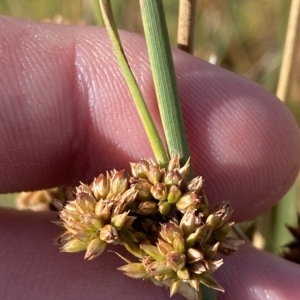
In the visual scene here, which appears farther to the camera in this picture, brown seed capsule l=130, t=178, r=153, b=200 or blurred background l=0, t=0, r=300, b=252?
blurred background l=0, t=0, r=300, b=252

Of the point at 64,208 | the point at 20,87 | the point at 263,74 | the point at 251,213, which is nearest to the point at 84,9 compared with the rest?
the point at 263,74

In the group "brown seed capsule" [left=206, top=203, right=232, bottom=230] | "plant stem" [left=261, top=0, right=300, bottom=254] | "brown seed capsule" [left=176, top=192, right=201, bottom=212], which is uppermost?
"brown seed capsule" [left=176, top=192, right=201, bottom=212]

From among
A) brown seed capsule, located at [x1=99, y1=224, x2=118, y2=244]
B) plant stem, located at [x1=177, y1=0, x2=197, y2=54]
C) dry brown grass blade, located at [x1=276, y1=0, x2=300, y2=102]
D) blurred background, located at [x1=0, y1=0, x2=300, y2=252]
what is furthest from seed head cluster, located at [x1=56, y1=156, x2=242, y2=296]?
blurred background, located at [x1=0, y1=0, x2=300, y2=252]

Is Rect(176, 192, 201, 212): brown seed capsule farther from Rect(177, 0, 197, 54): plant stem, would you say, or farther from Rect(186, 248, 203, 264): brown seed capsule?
Rect(177, 0, 197, 54): plant stem

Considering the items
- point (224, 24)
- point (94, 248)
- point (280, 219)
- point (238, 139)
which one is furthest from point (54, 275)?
point (224, 24)

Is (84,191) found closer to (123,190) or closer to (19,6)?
(123,190)

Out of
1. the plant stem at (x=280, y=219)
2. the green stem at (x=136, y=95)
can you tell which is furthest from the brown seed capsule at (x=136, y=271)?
the plant stem at (x=280, y=219)

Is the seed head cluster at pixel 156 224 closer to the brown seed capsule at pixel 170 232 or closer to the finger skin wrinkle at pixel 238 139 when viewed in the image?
the brown seed capsule at pixel 170 232
